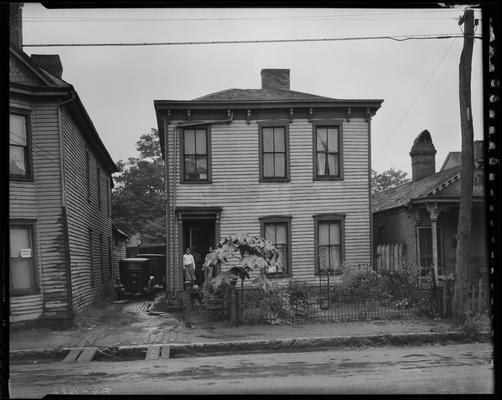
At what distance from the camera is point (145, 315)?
1669 centimetres

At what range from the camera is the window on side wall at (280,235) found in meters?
19.0

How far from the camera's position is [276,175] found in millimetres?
19344

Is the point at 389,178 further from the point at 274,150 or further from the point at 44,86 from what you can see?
the point at 44,86

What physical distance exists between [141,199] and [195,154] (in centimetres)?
1199

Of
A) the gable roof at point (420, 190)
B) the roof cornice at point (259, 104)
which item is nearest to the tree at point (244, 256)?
the roof cornice at point (259, 104)

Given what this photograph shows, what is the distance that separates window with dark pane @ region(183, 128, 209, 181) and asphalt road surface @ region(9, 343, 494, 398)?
9.56 meters

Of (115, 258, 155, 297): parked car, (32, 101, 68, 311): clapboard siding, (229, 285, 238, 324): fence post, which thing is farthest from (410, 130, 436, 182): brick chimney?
(32, 101, 68, 311): clapboard siding

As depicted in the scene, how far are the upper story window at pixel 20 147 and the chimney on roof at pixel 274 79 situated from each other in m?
10.6

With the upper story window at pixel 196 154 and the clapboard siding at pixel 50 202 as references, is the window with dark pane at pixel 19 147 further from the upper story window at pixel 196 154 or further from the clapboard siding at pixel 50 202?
the upper story window at pixel 196 154

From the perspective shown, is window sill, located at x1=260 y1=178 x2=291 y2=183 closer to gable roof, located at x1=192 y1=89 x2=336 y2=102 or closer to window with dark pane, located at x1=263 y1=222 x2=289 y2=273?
window with dark pane, located at x1=263 y1=222 x2=289 y2=273

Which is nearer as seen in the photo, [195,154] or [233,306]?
[233,306]

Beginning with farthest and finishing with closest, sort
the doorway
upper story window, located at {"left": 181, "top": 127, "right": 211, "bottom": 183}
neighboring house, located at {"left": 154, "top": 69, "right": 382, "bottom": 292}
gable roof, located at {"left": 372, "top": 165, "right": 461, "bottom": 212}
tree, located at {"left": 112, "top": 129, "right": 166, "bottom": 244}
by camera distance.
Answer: tree, located at {"left": 112, "top": 129, "right": 166, "bottom": 244} → gable roof, located at {"left": 372, "top": 165, "right": 461, "bottom": 212} → the doorway → upper story window, located at {"left": 181, "top": 127, "right": 211, "bottom": 183} → neighboring house, located at {"left": 154, "top": 69, "right": 382, "bottom": 292}

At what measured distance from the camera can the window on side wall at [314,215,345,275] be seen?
1916 cm

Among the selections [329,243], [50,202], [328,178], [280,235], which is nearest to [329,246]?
[329,243]
